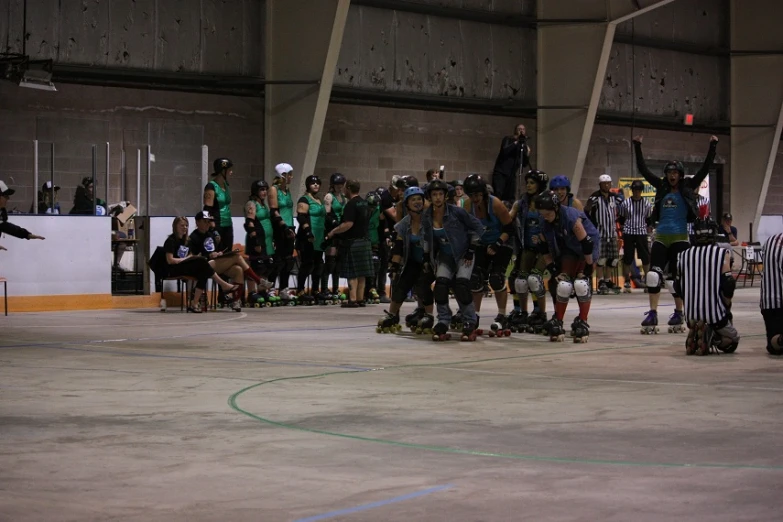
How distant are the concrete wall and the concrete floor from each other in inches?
253

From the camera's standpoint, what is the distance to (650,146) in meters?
28.5

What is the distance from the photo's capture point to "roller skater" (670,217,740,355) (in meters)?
9.64

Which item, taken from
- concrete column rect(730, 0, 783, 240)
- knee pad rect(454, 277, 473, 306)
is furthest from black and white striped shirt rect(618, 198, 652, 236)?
concrete column rect(730, 0, 783, 240)

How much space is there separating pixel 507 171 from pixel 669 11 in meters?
9.60

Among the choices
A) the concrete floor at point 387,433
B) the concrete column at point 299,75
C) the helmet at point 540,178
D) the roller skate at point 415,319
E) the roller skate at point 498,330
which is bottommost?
the concrete floor at point 387,433

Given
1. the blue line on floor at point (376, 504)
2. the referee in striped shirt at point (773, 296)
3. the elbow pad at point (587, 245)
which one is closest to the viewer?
the blue line on floor at point (376, 504)

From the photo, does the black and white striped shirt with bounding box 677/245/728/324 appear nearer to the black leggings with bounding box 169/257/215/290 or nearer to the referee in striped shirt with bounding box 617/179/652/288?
→ the black leggings with bounding box 169/257/215/290

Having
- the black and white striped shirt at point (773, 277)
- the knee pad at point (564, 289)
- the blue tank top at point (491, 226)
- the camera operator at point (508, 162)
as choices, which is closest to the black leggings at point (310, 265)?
the camera operator at point (508, 162)

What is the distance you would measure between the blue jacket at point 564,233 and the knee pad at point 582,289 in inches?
11.9

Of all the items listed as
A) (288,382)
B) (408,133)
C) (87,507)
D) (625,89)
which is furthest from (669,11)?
(87,507)

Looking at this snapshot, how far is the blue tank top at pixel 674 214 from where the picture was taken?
474 inches

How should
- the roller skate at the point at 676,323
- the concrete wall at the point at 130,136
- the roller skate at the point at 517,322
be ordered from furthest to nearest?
the concrete wall at the point at 130,136
the roller skate at the point at 517,322
the roller skate at the point at 676,323

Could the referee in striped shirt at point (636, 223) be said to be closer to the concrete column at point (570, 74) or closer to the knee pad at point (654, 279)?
the concrete column at point (570, 74)

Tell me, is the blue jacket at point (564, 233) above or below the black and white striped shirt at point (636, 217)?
below
